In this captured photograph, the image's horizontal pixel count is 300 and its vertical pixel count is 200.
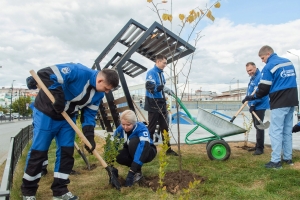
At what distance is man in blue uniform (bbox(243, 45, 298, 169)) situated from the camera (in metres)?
4.21

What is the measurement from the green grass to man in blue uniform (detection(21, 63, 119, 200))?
0.92 ft

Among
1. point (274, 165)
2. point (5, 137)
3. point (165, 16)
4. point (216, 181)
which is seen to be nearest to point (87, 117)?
point (165, 16)

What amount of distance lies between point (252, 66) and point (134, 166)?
3.23 m

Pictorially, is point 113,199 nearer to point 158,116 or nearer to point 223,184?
point 223,184

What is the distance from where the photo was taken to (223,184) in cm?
351

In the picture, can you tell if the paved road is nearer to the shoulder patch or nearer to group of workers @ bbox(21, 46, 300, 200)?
group of workers @ bbox(21, 46, 300, 200)

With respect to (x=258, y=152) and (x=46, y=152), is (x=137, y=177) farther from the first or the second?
(x=258, y=152)

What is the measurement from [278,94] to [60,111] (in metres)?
3.07

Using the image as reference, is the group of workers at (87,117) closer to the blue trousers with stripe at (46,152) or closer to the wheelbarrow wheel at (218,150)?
the blue trousers with stripe at (46,152)

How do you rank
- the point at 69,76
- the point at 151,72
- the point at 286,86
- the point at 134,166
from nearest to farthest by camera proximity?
the point at 69,76 < the point at 134,166 < the point at 286,86 < the point at 151,72

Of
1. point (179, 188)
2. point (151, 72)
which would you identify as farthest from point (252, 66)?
point (179, 188)

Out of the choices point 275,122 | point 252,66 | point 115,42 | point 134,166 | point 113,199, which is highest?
point 115,42

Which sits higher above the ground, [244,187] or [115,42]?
[115,42]

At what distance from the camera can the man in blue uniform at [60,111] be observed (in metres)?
3.02
